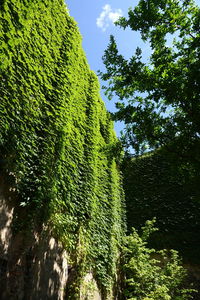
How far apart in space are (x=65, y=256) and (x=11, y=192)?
2129mm

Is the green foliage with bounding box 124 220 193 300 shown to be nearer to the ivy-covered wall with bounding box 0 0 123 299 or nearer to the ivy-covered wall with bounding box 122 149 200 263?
the ivy-covered wall with bounding box 0 0 123 299

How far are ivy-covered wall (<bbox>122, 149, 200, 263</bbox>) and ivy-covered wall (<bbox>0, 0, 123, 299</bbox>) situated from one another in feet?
10.0

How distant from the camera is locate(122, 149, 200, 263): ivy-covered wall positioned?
985cm

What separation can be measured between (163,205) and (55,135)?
7.64 m

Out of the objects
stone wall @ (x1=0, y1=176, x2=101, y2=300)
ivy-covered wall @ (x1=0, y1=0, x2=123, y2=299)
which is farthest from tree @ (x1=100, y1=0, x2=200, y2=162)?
stone wall @ (x1=0, y1=176, x2=101, y2=300)

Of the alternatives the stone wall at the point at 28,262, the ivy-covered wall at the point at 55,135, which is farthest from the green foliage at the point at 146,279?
the stone wall at the point at 28,262

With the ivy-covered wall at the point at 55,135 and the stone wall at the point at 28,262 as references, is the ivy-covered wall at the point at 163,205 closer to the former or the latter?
the ivy-covered wall at the point at 55,135

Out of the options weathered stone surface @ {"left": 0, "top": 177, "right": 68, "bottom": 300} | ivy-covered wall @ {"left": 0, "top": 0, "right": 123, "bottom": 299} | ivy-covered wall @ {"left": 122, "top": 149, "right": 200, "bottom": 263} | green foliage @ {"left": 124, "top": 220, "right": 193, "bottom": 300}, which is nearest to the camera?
weathered stone surface @ {"left": 0, "top": 177, "right": 68, "bottom": 300}

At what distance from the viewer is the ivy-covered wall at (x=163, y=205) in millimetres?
9852

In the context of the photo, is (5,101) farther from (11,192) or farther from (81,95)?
(81,95)

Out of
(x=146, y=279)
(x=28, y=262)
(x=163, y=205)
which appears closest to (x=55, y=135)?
(x=28, y=262)

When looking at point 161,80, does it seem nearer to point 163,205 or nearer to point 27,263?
point 27,263

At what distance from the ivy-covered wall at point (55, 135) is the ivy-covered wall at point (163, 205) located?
305cm

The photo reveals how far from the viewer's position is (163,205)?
1105 centimetres
